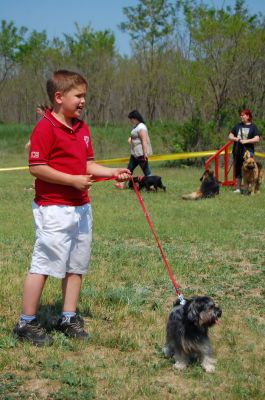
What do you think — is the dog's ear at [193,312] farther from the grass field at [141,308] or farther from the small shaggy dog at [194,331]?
the grass field at [141,308]

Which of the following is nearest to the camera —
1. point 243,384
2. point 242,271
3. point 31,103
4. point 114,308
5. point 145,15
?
point 243,384

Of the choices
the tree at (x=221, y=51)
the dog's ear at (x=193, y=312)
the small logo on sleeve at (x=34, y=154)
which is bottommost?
the dog's ear at (x=193, y=312)

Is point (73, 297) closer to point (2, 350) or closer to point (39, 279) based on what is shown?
point (39, 279)

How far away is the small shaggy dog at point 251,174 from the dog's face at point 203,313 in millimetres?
9297

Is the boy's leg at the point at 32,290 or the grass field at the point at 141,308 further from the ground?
the boy's leg at the point at 32,290

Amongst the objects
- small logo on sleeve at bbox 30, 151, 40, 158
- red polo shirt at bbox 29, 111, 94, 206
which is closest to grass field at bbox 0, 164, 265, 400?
red polo shirt at bbox 29, 111, 94, 206

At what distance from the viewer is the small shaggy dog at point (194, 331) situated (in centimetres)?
351

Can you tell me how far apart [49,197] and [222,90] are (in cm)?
1697

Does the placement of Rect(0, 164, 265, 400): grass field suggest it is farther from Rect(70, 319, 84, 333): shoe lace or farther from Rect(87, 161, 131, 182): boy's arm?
Rect(87, 161, 131, 182): boy's arm

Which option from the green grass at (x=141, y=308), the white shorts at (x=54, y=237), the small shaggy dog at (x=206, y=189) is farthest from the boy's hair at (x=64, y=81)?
the small shaggy dog at (x=206, y=189)

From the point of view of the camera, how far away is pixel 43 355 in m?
3.79

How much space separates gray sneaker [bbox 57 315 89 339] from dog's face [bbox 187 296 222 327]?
3.11 ft

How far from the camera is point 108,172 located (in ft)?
13.5

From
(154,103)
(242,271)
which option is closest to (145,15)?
(154,103)
